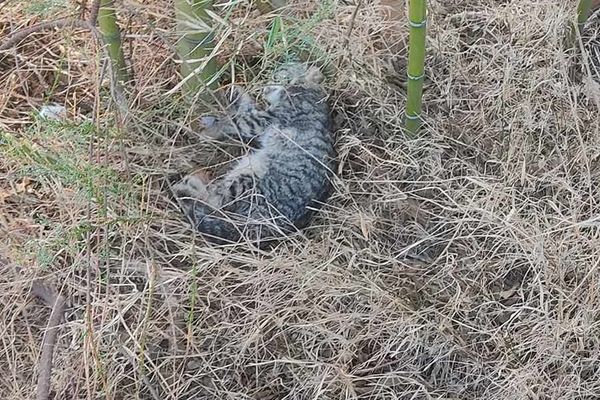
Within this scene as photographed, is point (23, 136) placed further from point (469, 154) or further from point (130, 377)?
point (469, 154)

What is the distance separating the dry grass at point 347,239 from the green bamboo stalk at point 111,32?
7cm

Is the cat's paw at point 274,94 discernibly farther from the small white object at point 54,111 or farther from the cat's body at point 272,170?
the small white object at point 54,111

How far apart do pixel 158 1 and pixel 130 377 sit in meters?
1.11

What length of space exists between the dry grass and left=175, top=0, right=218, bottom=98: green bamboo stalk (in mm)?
79

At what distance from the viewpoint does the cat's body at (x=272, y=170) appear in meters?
1.96

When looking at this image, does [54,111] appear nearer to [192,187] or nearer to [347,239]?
[192,187]

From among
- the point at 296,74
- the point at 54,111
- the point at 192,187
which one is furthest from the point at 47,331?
the point at 296,74

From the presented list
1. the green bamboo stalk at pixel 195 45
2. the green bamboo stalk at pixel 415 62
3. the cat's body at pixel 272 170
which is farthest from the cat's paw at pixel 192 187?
the green bamboo stalk at pixel 415 62

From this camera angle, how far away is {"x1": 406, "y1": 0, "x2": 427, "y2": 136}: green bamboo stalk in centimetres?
177

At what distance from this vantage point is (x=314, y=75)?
217 cm

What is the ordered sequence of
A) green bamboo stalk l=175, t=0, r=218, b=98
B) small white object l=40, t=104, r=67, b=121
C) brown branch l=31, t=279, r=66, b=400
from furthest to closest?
small white object l=40, t=104, r=67, b=121 → green bamboo stalk l=175, t=0, r=218, b=98 → brown branch l=31, t=279, r=66, b=400

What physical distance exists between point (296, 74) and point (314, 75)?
0.18ft

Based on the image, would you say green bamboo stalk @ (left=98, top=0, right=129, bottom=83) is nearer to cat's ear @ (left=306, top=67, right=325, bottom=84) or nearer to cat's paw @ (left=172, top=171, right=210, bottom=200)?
cat's paw @ (left=172, top=171, right=210, bottom=200)

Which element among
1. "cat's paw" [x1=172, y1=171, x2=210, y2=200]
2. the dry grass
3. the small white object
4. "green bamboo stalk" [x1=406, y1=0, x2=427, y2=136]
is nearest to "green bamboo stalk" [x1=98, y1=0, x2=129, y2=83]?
the dry grass
